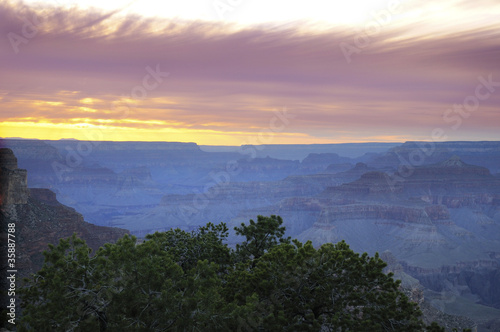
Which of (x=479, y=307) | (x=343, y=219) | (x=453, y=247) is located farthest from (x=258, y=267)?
(x=343, y=219)

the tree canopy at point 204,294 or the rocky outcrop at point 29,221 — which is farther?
the rocky outcrop at point 29,221

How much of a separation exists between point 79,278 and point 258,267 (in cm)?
773

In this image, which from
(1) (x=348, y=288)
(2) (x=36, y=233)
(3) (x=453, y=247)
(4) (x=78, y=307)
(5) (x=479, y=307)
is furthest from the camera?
(3) (x=453, y=247)

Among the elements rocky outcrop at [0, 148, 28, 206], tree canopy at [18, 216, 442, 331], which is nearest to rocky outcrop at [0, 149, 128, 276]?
rocky outcrop at [0, 148, 28, 206]

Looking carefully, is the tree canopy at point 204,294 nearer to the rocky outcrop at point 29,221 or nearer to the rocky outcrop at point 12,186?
the rocky outcrop at point 29,221

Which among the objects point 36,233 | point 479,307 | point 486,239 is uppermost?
point 486,239

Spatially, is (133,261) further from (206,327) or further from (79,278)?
(206,327)

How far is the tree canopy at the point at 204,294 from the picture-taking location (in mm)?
16172

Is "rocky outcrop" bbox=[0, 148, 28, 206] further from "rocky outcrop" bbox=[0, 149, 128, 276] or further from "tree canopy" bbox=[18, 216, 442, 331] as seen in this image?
"tree canopy" bbox=[18, 216, 442, 331]

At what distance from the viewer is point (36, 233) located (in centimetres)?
6712

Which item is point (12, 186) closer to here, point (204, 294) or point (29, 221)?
point (29, 221)

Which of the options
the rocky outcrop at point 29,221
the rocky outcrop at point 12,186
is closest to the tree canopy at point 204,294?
the rocky outcrop at point 29,221

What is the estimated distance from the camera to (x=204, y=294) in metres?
16.9

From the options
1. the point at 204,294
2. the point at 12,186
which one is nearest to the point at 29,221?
the point at 12,186
